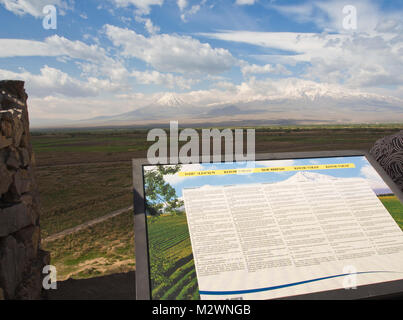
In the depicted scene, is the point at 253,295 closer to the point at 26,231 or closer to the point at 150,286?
the point at 150,286

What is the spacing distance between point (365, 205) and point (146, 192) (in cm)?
246

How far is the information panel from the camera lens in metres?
2.53

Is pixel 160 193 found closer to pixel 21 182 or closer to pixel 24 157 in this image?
pixel 21 182

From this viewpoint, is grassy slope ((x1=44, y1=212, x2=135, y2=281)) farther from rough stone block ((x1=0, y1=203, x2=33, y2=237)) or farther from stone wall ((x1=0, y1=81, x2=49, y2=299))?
rough stone block ((x1=0, y1=203, x2=33, y2=237))

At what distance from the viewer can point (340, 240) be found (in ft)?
9.73

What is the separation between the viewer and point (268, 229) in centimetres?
292

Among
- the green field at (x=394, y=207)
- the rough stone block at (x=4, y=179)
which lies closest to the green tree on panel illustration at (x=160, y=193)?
the rough stone block at (x=4, y=179)

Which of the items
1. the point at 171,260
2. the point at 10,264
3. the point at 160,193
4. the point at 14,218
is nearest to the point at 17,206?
the point at 14,218

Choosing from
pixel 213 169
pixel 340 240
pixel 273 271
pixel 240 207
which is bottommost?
pixel 273 271

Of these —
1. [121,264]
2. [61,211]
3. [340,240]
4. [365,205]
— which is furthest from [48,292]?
[61,211]

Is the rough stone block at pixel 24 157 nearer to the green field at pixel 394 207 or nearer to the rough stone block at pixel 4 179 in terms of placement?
the rough stone block at pixel 4 179

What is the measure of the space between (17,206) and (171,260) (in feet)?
7.37

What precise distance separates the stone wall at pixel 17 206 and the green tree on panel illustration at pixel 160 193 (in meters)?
1.76

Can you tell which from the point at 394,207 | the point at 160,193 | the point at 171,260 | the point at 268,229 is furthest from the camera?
the point at 394,207
